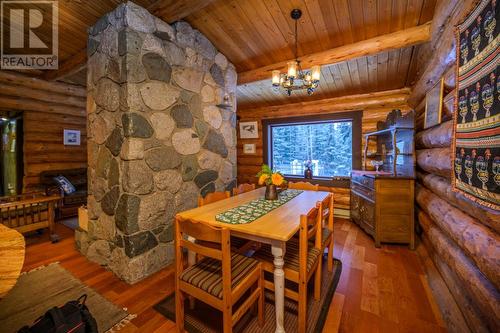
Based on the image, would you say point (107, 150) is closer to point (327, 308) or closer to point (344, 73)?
point (327, 308)

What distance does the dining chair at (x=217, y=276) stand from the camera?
1.27 metres

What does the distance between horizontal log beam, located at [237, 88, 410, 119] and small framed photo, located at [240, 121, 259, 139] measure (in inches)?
7.8

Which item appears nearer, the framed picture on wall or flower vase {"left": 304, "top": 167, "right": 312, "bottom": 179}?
the framed picture on wall

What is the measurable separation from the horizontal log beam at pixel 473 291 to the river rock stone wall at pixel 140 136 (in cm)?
262

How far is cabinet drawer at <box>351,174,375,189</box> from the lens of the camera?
3030 millimetres

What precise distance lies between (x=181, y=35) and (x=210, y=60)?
0.53m

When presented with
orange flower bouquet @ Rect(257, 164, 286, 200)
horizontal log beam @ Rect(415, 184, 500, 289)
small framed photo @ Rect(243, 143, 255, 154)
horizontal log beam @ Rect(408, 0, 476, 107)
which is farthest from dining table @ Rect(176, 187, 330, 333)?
small framed photo @ Rect(243, 143, 255, 154)

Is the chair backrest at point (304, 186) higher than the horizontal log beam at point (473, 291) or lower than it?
higher

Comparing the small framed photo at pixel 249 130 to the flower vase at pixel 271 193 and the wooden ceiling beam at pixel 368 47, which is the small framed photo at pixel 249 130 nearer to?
the wooden ceiling beam at pixel 368 47

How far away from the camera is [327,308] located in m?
1.78

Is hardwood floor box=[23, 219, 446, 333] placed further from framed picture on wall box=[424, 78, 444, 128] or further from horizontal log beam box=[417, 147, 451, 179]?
framed picture on wall box=[424, 78, 444, 128]

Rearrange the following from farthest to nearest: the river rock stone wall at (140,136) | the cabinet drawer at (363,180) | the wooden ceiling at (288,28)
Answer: the cabinet drawer at (363,180), the wooden ceiling at (288,28), the river rock stone wall at (140,136)

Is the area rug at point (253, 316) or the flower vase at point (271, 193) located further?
the flower vase at point (271, 193)

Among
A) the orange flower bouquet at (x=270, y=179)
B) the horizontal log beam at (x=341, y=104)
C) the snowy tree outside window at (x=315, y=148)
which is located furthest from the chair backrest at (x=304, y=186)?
the horizontal log beam at (x=341, y=104)
